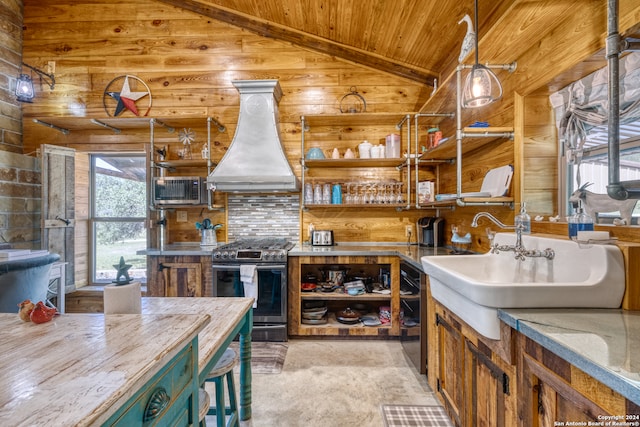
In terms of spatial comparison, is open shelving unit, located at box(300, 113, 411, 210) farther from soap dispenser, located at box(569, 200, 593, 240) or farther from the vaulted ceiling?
soap dispenser, located at box(569, 200, 593, 240)

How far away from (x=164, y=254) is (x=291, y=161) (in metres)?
1.64

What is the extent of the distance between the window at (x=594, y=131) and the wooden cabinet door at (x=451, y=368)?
899 millimetres

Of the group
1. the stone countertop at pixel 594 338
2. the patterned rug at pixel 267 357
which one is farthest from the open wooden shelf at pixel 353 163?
the stone countertop at pixel 594 338

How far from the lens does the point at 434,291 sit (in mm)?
1756

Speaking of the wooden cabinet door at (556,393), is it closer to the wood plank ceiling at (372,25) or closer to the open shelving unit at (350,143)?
the wood plank ceiling at (372,25)

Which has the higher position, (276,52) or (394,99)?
(276,52)

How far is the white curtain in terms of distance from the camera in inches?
52.8

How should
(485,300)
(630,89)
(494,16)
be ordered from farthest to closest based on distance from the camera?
(494,16) < (630,89) < (485,300)

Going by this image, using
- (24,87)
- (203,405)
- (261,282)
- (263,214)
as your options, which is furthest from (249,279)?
(24,87)

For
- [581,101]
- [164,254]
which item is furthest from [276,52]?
[581,101]

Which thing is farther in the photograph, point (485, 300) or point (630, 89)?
point (630, 89)

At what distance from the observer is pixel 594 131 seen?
5.32ft

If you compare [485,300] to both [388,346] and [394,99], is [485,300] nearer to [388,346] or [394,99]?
[388,346]

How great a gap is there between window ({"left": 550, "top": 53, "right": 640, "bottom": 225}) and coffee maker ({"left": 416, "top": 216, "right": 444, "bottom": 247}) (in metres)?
1.31
